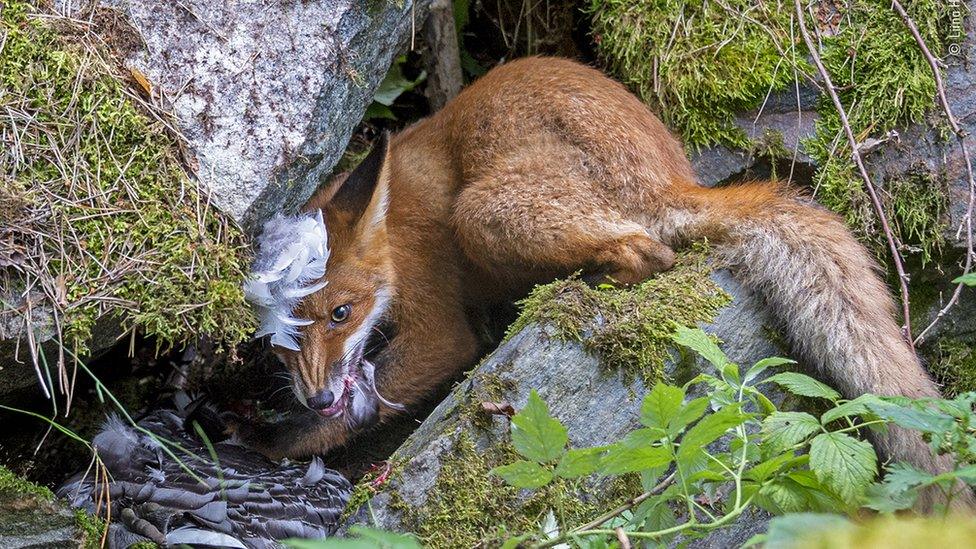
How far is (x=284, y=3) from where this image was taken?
4.64 meters

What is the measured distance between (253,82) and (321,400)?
1946mm

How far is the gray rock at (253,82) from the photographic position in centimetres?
438

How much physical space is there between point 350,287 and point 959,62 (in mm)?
4377

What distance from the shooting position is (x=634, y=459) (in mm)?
2822

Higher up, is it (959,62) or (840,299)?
(959,62)

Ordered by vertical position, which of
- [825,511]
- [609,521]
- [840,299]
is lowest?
[609,521]

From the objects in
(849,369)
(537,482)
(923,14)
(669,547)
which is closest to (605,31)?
(923,14)

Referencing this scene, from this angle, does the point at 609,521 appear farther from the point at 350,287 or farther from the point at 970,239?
the point at 970,239

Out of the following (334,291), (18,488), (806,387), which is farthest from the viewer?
(334,291)

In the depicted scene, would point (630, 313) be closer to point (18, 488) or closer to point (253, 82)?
point (253, 82)

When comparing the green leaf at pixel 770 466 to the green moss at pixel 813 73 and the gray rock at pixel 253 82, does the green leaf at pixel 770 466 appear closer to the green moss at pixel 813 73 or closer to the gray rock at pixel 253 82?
→ the gray rock at pixel 253 82

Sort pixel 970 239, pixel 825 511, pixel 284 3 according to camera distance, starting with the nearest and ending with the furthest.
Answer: pixel 825 511
pixel 284 3
pixel 970 239

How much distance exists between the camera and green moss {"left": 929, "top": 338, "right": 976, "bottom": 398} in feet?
19.0

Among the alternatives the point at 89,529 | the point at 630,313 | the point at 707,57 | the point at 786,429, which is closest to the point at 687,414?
the point at 786,429
